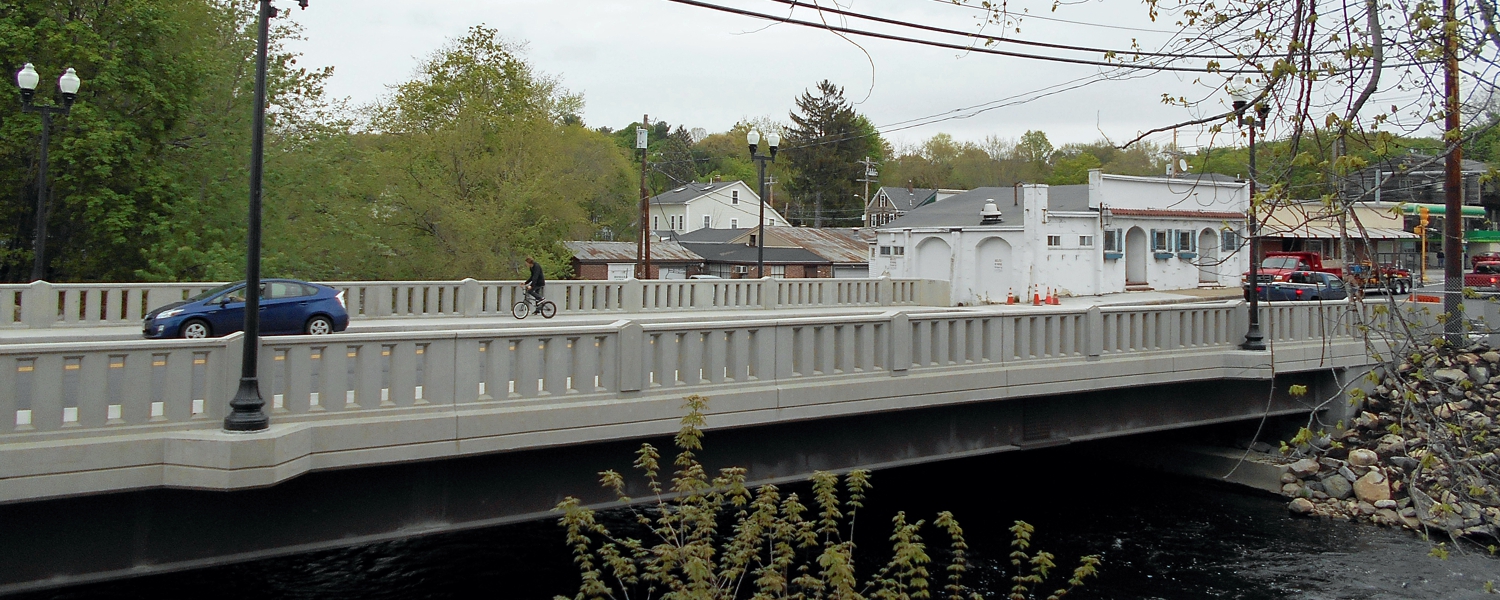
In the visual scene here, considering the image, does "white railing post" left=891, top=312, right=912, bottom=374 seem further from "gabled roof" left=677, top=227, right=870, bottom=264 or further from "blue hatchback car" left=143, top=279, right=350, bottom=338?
"gabled roof" left=677, top=227, right=870, bottom=264

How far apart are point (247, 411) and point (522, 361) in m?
2.44

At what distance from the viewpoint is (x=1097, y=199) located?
44125 millimetres

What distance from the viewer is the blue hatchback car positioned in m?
16.7

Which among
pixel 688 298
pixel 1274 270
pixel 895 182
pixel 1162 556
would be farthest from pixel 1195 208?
pixel 895 182

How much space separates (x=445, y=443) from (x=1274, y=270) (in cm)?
3554

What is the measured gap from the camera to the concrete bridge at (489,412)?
309 inches

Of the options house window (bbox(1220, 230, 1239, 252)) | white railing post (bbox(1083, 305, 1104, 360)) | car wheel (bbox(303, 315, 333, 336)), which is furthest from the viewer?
car wheel (bbox(303, 315, 333, 336))

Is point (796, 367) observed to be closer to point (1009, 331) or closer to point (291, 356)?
point (1009, 331)

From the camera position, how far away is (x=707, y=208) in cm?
8575

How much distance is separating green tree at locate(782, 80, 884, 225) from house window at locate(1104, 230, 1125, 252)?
137ft

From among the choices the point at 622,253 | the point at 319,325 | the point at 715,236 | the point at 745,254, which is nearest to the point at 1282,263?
the point at 745,254

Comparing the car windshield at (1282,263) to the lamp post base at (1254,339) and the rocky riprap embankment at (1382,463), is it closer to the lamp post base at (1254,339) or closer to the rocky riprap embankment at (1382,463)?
the rocky riprap embankment at (1382,463)

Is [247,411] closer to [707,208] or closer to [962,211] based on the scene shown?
[962,211]

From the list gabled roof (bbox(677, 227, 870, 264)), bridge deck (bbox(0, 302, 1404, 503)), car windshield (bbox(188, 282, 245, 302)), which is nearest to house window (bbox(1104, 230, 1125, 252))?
gabled roof (bbox(677, 227, 870, 264))
